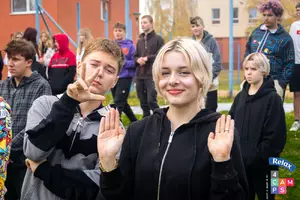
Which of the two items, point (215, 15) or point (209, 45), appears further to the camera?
point (215, 15)

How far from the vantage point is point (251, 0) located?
77.9ft

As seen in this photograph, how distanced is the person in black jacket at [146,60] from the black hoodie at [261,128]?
424cm

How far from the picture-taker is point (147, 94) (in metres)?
8.78

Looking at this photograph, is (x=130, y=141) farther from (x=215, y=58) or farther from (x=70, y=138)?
(x=215, y=58)

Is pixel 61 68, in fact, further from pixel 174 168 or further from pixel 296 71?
pixel 174 168

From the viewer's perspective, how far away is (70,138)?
9.02 ft

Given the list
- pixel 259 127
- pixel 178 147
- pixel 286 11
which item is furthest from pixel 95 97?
pixel 286 11

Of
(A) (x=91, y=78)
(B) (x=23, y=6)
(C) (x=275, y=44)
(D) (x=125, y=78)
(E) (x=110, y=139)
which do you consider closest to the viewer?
(E) (x=110, y=139)

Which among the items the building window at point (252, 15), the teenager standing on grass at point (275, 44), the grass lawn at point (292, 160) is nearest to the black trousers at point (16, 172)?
the grass lawn at point (292, 160)

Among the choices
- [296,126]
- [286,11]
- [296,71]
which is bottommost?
[296,126]

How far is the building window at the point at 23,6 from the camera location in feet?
79.0

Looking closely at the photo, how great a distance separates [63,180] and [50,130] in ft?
1.00

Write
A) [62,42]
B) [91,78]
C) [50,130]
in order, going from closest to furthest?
1. [50,130]
2. [91,78]
3. [62,42]

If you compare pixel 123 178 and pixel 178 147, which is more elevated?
pixel 178 147
